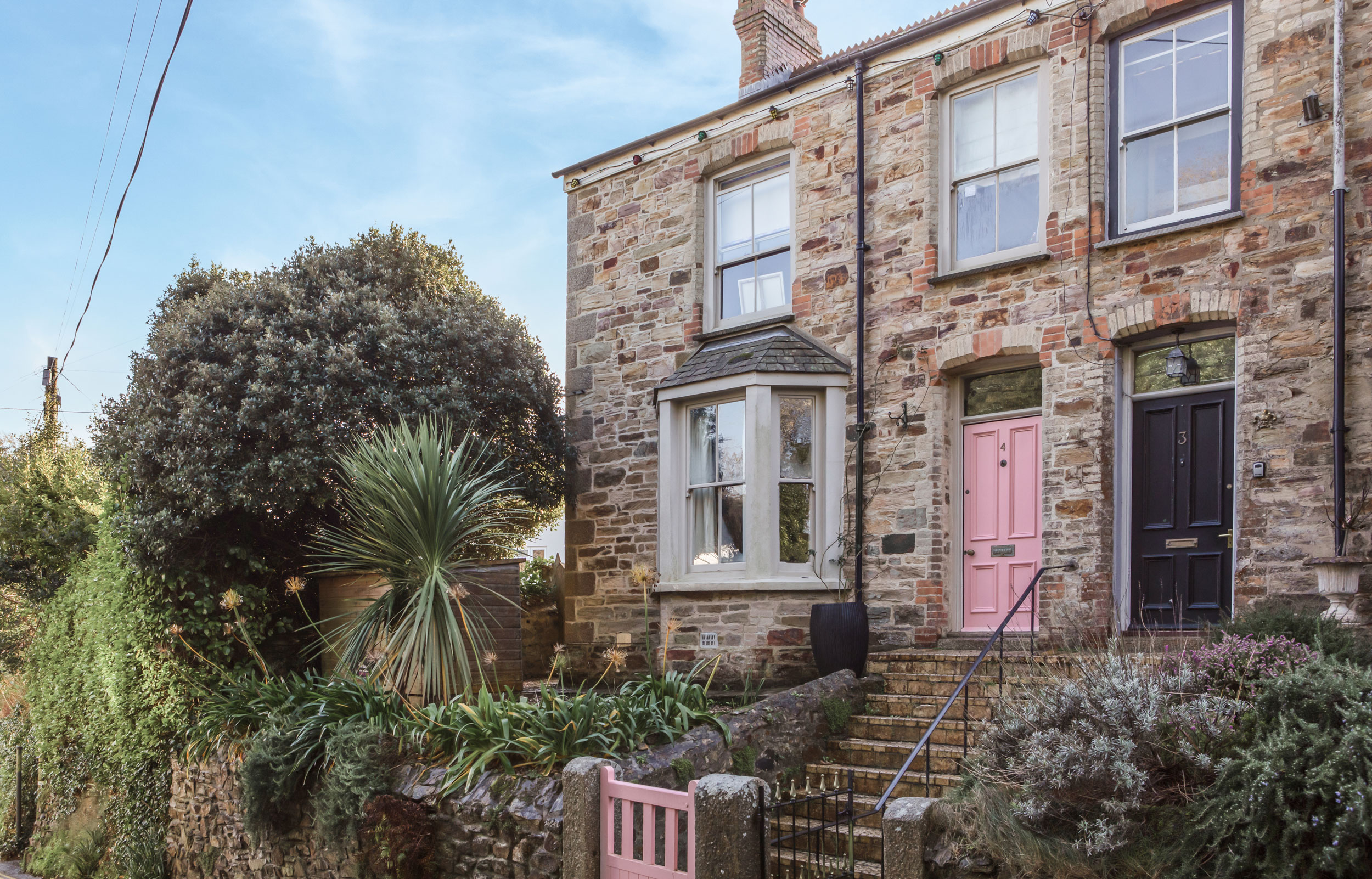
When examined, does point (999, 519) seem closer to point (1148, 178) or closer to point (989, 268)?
point (989, 268)

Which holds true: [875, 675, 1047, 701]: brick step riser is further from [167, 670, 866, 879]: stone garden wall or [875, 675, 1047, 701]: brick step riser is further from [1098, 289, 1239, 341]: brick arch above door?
[1098, 289, 1239, 341]: brick arch above door

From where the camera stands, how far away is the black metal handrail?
19.6 feet

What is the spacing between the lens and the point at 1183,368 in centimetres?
857

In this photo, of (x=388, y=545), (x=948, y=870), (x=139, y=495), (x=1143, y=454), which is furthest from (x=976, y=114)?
(x=139, y=495)

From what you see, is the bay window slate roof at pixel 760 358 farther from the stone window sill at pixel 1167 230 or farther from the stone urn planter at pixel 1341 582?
the stone urn planter at pixel 1341 582

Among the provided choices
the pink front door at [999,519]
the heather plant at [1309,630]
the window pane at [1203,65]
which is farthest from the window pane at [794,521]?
the window pane at [1203,65]

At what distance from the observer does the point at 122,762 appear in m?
11.3

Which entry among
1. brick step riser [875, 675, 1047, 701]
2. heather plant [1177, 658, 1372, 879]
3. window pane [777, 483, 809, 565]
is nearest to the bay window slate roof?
window pane [777, 483, 809, 565]

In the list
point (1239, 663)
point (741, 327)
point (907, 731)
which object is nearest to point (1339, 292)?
point (1239, 663)

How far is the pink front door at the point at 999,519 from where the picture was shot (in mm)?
9492

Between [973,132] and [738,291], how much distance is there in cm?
301

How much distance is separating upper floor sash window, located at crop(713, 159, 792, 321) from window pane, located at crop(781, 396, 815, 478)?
1231 mm

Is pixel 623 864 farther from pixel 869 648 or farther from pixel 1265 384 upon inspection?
pixel 1265 384

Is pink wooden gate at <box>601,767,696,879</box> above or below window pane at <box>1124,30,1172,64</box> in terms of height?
below
